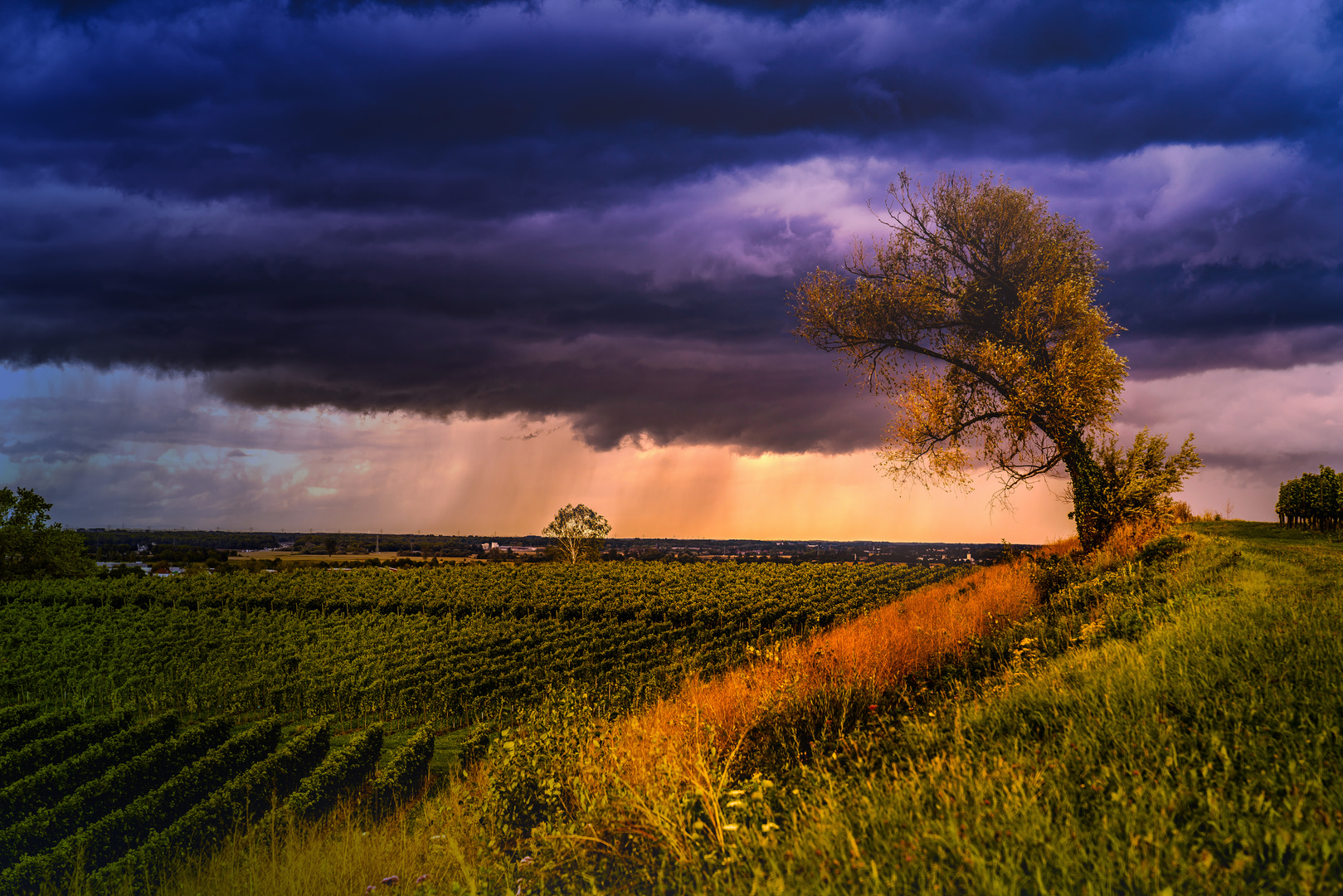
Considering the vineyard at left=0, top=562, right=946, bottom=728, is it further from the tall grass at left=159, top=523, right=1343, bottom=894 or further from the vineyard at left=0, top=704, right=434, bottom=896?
the tall grass at left=159, top=523, right=1343, bottom=894

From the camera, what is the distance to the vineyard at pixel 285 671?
14.6 m

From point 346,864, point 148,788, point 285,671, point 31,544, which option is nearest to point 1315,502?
point 346,864

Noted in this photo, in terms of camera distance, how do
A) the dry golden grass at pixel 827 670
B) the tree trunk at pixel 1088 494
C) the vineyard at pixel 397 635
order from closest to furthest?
the dry golden grass at pixel 827 670 < the tree trunk at pixel 1088 494 < the vineyard at pixel 397 635

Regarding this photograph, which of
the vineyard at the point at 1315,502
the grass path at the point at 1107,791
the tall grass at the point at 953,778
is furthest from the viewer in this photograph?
the vineyard at the point at 1315,502

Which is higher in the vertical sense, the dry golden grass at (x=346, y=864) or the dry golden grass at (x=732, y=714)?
the dry golden grass at (x=732, y=714)

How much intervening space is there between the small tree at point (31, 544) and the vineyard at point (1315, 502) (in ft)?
440

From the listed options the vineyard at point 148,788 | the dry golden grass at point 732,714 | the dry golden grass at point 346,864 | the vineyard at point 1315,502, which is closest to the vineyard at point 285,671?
the vineyard at point 148,788

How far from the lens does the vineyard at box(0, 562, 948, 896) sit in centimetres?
1462

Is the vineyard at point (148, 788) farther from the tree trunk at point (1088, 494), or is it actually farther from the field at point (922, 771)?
the tree trunk at point (1088, 494)

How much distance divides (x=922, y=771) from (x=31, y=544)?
128m

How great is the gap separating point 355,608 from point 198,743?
47.4 meters

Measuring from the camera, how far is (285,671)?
36.3m

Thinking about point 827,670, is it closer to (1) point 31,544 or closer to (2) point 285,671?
(2) point 285,671

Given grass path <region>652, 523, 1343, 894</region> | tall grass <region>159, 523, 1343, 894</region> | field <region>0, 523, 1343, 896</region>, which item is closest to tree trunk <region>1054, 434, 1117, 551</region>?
field <region>0, 523, 1343, 896</region>
